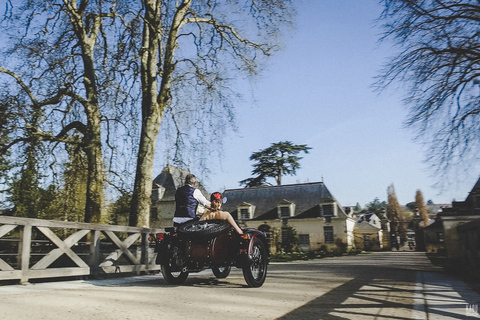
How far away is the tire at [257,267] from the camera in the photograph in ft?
18.1

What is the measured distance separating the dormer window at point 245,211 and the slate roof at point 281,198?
2.09ft

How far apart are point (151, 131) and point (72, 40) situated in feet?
19.0

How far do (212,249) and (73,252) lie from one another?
2659 millimetres

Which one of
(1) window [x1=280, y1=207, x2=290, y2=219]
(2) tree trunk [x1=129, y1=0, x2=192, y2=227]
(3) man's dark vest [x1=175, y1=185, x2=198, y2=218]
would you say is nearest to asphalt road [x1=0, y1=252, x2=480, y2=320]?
(3) man's dark vest [x1=175, y1=185, x2=198, y2=218]

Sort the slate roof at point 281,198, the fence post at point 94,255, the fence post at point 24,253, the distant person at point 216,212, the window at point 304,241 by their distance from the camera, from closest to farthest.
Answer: the fence post at point 24,253, the distant person at point 216,212, the fence post at point 94,255, the window at point 304,241, the slate roof at point 281,198

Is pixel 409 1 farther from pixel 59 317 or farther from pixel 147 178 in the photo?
pixel 59 317

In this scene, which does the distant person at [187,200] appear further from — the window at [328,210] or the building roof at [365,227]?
the building roof at [365,227]

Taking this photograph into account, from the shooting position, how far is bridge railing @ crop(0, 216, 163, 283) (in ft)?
17.6

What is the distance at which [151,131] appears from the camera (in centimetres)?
1052

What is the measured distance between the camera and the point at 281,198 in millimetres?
44344

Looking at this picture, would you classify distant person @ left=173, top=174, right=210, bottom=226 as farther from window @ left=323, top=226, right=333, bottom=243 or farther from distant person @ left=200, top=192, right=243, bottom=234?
window @ left=323, top=226, right=333, bottom=243

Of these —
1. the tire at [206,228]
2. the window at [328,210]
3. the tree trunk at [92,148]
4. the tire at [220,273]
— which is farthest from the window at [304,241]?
the tire at [206,228]

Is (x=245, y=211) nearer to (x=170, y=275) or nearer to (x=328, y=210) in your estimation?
(x=328, y=210)

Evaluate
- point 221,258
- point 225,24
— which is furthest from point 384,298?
point 225,24
